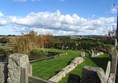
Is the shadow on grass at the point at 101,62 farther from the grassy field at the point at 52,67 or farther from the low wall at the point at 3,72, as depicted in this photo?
the low wall at the point at 3,72

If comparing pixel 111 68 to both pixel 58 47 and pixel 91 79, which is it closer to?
pixel 91 79

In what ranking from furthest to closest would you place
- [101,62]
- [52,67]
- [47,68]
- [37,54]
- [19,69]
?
1. [37,54]
2. [101,62]
3. [52,67]
4. [47,68]
5. [19,69]

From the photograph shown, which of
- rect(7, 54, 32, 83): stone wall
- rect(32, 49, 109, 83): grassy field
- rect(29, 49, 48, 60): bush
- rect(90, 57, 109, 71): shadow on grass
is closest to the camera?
rect(7, 54, 32, 83): stone wall

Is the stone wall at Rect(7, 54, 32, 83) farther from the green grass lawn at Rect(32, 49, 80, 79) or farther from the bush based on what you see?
the bush

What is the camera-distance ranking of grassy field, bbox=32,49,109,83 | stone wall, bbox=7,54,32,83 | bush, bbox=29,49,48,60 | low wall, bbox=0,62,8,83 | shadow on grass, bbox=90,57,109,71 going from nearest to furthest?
1. stone wall, bbox=7,54,32,83
2. low wall, bbox=0,62,8,83
3. grassy field, bbox=32,49,109,83
4. shadow on grass, bbox=90,57,109,71
5. bush, bbox=29,49,48,60

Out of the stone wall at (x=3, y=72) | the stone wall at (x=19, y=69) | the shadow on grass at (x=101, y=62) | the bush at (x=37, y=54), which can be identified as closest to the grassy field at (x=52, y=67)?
the shadow on grass at (x=101, y=62)

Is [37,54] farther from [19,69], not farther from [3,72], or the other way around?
[19,69]

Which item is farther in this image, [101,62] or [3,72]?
[101,62]

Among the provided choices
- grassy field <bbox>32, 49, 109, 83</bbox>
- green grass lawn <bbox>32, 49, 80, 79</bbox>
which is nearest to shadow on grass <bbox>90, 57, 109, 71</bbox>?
grassy field <bbox>32, 49, 109, 83</bbox>

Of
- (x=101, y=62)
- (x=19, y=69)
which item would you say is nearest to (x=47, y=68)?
(x=101, y=62)

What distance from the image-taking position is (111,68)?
1263 centimetres

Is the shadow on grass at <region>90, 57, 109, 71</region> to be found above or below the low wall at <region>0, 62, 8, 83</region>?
below

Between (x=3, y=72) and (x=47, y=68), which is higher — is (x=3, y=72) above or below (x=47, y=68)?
above

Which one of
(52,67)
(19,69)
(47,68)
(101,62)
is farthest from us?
(101,62)
